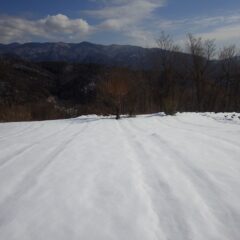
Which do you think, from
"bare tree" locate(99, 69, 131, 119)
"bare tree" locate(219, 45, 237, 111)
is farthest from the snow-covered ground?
"bare tree" locate(219, 45, 237, 111)

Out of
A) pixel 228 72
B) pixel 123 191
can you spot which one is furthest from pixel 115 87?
pixel 228 72

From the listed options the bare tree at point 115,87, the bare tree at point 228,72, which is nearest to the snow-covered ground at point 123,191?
the bare tree at point 115,87

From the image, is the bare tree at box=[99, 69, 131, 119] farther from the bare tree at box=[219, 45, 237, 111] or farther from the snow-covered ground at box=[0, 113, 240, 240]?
the bare tree at box=[219, 45, 237, 111]

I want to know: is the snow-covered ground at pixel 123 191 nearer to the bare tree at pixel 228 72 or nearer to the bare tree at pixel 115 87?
the bare tree at pixel 115 87

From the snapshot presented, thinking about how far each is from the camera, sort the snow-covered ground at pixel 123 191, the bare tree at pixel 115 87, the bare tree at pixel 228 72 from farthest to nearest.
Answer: the bare tree at pixel 228 72
the bare tree at pixel 115 87
the snow-covered ground at pixel 123 191

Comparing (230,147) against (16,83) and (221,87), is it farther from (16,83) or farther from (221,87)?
(16,83)

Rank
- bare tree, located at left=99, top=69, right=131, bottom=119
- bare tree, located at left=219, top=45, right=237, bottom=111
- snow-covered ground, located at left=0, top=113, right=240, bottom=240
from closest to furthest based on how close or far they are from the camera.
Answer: snow-covered ground, located at left=0, top=113, right=240, bottom=240 < bare tree, located at left=99, top=69, right=131, bottom=119 < bare tree, located at left=219, top=45, right=237, bottom=111

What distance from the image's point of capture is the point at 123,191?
343cm

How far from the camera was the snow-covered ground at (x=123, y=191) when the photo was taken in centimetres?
259

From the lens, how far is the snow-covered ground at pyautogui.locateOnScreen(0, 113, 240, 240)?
2589 millimetres

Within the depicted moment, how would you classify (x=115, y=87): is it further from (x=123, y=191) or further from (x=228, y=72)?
(x=228, y=72)

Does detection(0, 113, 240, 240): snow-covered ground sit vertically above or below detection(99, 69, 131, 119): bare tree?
below

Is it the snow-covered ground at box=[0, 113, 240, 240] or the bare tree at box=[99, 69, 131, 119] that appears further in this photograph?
the bare tree at box=[99, 69, 131, 119]

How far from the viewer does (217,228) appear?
2.51 metres
